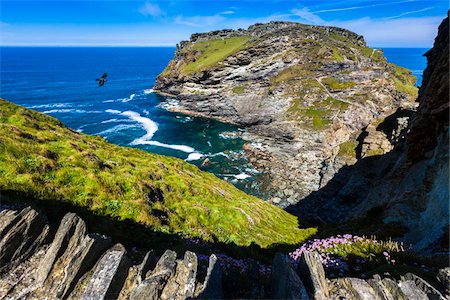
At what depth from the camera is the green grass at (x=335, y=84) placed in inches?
4077

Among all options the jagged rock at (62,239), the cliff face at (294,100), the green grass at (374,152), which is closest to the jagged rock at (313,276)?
the jagged rock at (62,239)

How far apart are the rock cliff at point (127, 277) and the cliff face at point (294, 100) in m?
50.7

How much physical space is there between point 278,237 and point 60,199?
15.4 metres

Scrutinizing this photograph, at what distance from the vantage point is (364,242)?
13312 mm

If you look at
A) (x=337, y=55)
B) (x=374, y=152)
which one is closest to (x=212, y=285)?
(x=374, y=152)

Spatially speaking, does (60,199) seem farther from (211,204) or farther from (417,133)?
(417,133)

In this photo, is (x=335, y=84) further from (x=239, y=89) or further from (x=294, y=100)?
(x=239, y=89)

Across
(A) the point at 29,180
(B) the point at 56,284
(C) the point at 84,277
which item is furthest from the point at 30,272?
(A) the point at 29,180

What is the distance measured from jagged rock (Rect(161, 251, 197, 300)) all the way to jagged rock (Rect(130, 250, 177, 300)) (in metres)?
0.14

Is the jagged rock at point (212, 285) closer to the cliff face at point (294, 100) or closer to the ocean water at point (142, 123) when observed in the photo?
the cliff face at point (294, 100)

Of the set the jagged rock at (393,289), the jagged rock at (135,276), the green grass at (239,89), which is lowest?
the green grass at (239,89)

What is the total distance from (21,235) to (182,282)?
4.95 metres

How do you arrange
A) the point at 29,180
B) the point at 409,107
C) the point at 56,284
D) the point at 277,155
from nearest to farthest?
1. the point at 56,284
2. the point at 29,180
3. the point at 409,107
4. the point at 277,155

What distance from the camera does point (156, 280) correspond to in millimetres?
6773
